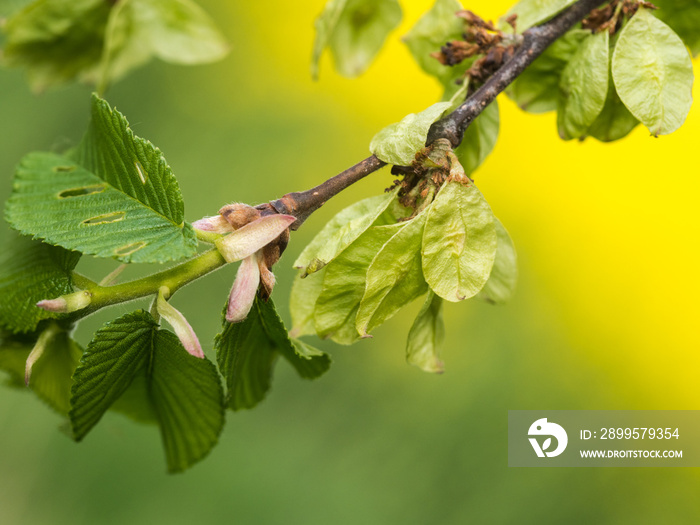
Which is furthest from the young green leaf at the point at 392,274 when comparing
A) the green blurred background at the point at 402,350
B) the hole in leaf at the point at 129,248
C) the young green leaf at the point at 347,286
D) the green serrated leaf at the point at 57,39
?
the green blurred background at the point at 402,350

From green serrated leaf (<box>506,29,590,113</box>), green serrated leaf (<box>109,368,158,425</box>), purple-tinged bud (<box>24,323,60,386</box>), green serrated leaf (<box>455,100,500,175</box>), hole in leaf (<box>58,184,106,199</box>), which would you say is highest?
green serrated leaf (<box>506,29,590,113</box>)

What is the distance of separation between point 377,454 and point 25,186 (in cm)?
62

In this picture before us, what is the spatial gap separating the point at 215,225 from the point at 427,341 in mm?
153

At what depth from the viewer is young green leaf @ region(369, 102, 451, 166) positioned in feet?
0.96

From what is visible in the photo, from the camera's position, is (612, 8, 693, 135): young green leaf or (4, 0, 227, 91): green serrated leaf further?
(4, 0, 227, 91): green serrated leaf

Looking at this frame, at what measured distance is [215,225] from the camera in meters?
0.28

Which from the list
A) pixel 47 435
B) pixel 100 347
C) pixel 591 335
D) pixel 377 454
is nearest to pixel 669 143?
pixel 591 335

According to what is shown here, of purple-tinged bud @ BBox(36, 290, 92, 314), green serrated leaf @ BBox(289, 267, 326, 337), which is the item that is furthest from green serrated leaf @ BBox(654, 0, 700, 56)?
purple-tinged bud @ BBox(36, 290, 92, 314)

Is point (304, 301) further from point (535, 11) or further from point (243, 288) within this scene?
point (535, 11)

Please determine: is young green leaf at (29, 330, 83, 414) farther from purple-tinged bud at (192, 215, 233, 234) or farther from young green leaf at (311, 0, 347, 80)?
young green leaf at (311, 0, 347, 80)

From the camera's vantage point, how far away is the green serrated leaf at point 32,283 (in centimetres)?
30

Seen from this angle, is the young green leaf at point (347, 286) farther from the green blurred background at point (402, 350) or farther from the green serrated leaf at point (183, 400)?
the green blurred background at point (402, 350)

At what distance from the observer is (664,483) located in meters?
0.79

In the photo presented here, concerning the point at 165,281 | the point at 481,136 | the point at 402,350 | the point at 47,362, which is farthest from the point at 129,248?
the point at 402,350
